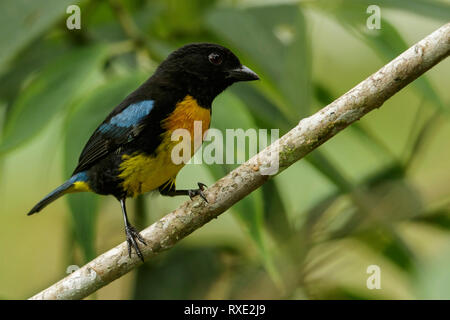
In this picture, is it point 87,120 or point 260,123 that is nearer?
point 87,120

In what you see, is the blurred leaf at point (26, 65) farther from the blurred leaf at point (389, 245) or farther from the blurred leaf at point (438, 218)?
the blurred leaf at point (438, 218)

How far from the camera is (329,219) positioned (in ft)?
11.8

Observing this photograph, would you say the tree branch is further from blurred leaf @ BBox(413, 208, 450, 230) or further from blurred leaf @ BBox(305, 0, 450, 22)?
blurred leaf @ BBox(413, 208, 450, 230)

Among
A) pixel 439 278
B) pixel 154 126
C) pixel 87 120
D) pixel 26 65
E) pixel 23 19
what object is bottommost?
pixel 439 278

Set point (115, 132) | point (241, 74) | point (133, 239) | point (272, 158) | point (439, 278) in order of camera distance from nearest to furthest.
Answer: point (439, 278)
point (272, 158)
point (133, 239)
point (115, 132)
point (241, 74)

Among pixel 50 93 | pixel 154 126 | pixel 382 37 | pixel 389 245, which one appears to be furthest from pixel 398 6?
pixel 50 93

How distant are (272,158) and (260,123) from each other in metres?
1.25

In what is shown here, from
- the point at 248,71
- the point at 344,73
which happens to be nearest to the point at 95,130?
the point at 248,71

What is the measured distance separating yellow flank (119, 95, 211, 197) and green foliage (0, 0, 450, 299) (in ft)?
0.60

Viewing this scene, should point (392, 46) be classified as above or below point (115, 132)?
above

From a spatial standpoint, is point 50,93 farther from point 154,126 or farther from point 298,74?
point 298,74

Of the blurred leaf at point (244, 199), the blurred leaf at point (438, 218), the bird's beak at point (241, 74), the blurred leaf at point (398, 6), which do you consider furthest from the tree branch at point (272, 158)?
the blurred leaf at point (438, 218)

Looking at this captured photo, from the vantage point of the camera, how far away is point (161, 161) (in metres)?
2.66

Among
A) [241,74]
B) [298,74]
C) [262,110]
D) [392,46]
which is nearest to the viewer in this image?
[241,74]
